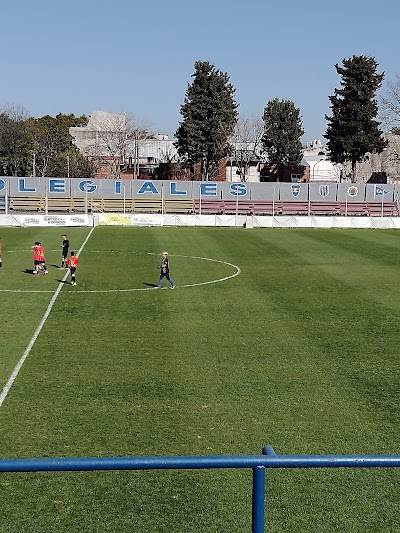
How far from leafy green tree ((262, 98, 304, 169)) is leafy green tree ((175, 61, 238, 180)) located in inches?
315

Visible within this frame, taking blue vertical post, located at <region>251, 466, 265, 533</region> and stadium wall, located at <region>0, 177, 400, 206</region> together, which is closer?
blue vertical post, located at <region>251, 466, 265, 533</region>

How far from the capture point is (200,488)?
31.1 feet

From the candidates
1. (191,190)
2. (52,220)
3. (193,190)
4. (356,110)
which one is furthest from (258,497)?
(356,110)

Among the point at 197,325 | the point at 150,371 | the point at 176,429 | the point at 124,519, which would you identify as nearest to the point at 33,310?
the point at 197,325

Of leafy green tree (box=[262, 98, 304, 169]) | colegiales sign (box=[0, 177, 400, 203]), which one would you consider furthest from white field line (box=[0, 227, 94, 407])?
leafy green tree (box=[262, 98, 304, 169])

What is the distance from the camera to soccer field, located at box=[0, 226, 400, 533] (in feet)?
29.2

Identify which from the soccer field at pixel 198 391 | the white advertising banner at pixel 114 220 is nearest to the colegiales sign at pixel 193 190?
the white advertising banner at pixel 114 220

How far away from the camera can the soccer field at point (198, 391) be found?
8.90 m

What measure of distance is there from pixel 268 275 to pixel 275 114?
2758 inches

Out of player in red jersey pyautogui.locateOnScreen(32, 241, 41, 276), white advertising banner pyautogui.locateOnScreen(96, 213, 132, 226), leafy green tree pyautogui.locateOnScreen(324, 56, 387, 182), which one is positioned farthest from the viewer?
leafy green tree pyautogui.locateOnScreen(324, 56, 387, 182)

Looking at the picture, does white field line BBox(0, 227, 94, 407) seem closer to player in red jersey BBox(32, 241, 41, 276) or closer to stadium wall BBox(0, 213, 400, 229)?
player in red jersey BBox(32, 241, 41, 276)

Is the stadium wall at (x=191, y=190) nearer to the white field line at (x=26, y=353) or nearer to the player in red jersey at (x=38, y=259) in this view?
the player in red jersey at (x=38, y=259)

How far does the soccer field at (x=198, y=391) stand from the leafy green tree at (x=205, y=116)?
61064 millimetres

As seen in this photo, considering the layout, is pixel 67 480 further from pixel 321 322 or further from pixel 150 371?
pixel 321 322
